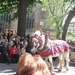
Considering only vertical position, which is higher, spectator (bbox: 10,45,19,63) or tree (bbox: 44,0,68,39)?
tree (bbox: 44,0,68,39)

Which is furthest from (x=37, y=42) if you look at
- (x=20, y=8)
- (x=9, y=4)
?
(x=9, y=4)

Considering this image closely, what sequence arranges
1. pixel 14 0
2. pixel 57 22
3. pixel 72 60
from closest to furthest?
pixel 72 60 < pixel 14 0 < pixel 57 22

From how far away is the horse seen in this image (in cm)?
984

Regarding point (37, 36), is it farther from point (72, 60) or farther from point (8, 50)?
point (72, 60)

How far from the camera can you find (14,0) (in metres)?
20.7

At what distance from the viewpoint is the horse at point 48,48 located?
984 centimetres

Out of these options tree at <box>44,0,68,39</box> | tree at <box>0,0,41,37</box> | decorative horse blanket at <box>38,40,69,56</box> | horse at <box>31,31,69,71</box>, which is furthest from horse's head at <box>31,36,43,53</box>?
tree at <box>44,0,68,39</box>

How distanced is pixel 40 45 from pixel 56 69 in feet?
8.62

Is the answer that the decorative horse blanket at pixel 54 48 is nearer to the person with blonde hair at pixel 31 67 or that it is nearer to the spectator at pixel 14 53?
the spectator at pixel 14 53

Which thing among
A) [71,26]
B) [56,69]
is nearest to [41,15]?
[71,26]

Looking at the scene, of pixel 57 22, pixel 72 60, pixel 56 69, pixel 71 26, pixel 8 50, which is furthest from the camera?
pixel 71 26

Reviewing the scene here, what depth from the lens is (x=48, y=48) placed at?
34.4 feet

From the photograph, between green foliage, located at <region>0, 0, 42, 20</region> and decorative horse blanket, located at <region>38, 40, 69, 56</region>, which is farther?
green foliage, located at <region>0, 0, 42, 20</region>

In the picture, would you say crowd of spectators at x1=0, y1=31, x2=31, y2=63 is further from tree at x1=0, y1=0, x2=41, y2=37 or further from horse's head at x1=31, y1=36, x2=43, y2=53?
tree at x1=0, y1=0, x2=41, y2=37
